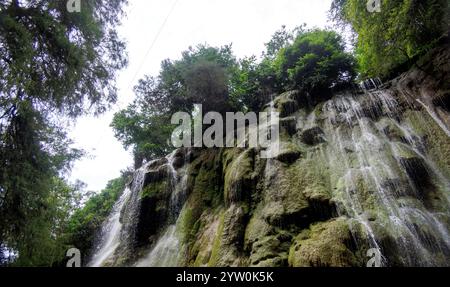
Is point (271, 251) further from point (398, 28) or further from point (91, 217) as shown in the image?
point (91, 217)

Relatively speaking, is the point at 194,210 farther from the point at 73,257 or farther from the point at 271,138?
the point at 73,257

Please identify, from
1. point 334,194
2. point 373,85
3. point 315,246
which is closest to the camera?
point 315,246

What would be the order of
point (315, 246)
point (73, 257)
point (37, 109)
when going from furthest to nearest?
1. point (73, 257)
2. point (37, 109)
3. point (315, 246)

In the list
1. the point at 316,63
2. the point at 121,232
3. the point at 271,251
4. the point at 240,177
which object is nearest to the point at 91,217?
the point at 121,232

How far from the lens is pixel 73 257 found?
1480 cm

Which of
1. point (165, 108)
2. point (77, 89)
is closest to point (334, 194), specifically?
point (77, 89)

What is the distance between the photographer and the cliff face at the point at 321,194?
6.77 meters

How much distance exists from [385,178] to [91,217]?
1836cm

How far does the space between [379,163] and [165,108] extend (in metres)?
14.0

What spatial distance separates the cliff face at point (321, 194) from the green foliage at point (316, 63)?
1033 millimetres

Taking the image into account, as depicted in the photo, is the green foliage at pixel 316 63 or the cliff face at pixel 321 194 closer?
the cliff face at pixel 321 194

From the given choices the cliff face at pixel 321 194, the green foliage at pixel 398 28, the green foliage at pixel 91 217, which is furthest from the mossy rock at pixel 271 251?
the green foliage at pixel 91 217

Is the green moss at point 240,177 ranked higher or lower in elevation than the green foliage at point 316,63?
lower

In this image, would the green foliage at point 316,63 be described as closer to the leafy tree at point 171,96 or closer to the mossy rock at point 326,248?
the leafy tree at point 171,96
